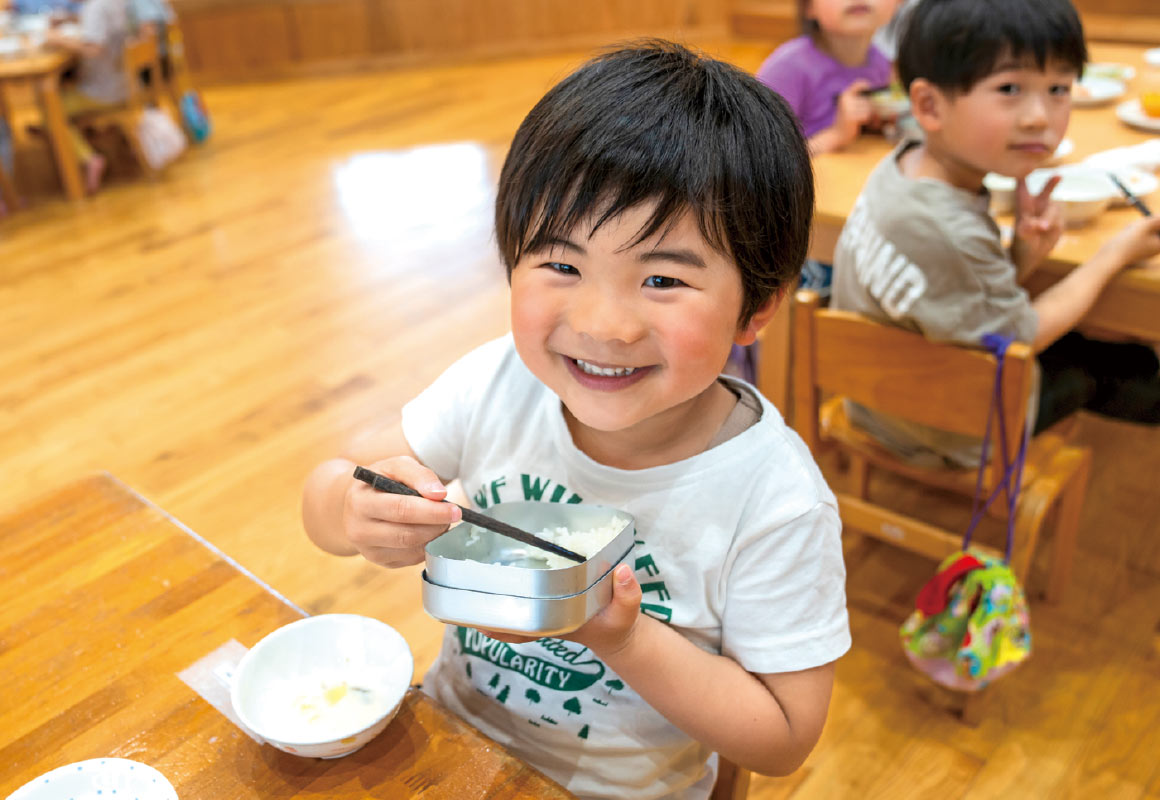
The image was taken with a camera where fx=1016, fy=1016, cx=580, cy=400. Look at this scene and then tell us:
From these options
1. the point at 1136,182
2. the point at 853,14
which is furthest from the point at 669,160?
the point at 853,14

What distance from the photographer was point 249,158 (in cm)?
491

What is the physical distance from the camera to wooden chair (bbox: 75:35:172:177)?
4.45 metres

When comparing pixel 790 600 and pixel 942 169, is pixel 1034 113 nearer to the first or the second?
pixel 942 169

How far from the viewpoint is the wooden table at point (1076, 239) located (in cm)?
159

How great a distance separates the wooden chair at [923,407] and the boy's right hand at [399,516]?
925 mm

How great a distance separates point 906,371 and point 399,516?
977 millimetres

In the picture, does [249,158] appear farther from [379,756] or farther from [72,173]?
[379,756]

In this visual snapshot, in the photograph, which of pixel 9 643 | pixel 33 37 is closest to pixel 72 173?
pixel 33 37

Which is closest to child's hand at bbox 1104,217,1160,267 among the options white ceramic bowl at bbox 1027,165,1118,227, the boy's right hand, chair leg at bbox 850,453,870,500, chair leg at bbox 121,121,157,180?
white ceramic bowl at bbox 1027,165,1118,227

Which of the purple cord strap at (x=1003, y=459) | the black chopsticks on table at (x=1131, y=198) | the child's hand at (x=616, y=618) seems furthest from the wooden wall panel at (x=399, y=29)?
the child's hand at (x=616, y=618)

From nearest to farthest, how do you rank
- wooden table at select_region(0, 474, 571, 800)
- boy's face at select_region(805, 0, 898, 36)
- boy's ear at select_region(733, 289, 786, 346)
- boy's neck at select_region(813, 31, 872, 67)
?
wooden table at select_region(0, 474, 571, 800), boy's ear at select_region(733, 289, 786, 346), boy's face at select_region(805, 0, 898, 36), boy's neck at select_region(813, 31, 872, 67)

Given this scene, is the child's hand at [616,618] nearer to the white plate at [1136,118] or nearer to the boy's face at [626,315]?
the boy's face at [626,315]

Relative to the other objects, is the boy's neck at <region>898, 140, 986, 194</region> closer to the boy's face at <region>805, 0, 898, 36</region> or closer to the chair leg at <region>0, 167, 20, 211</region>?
the boy's face at <region>805, 0, 898, 36</region>

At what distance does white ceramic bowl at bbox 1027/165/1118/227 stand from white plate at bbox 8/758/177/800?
1.55 meters
